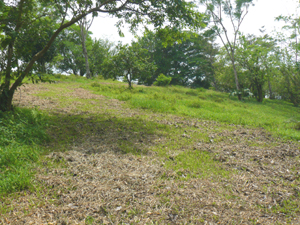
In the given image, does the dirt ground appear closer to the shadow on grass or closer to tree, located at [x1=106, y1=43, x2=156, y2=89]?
the shadow on grass

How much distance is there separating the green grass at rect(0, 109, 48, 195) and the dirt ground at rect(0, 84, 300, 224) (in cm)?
27

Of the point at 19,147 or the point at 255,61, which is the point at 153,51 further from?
the point at 19,147

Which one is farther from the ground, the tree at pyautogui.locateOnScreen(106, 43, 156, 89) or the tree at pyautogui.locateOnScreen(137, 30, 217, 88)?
the tree at pyautogui.locateOnScreen(137, 30, 217, 88)

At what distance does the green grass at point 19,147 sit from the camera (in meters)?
3.48

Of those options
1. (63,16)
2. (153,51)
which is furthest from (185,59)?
(63,16)

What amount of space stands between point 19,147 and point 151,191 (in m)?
3.25

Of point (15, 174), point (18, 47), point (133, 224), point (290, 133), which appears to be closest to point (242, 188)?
point (133, 224)

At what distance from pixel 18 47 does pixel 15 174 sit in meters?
4.66

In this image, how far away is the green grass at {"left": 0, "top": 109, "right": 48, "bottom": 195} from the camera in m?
3.48

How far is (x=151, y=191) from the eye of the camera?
11.7 ft

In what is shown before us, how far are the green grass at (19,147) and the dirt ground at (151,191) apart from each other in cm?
27

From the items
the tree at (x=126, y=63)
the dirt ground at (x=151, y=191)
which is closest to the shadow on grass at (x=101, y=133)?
the dirt ground at (x=151, y=191)

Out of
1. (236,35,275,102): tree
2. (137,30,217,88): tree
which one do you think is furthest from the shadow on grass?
(137,30,217,88): tree

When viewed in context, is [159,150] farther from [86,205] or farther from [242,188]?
[86,205]
